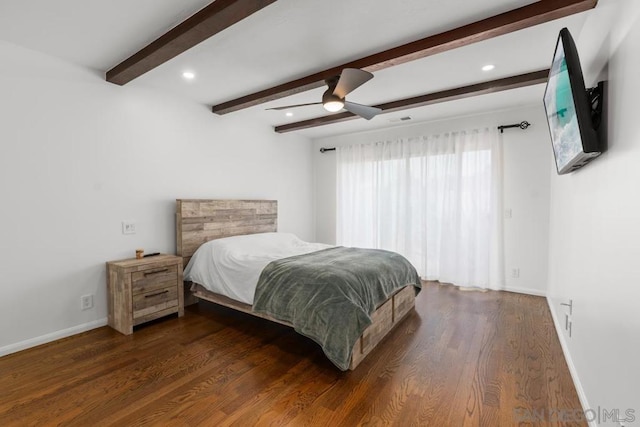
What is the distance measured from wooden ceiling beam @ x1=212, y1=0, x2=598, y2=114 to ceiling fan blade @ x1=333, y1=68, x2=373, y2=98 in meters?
0.27

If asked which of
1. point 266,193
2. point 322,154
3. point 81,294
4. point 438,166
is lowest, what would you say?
point 81,294

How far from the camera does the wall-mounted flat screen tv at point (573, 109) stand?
1444 mm

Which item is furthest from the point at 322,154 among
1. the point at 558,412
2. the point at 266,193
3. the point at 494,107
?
the point at 558,412

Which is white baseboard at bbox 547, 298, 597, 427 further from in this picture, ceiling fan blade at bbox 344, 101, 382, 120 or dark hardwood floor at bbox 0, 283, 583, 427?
ceiling fan blade at bbox 344, 101, 382, 120

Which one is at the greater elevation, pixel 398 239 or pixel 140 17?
pixel 140 17

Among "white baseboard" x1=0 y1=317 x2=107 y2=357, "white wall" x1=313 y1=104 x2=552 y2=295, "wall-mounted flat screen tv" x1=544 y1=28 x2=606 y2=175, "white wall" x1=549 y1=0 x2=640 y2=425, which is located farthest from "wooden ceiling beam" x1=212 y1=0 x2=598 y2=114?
"white baseboard" x1=0 y1=317 x2=107 y2=357

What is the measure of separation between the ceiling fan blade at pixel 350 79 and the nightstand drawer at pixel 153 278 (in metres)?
2.49

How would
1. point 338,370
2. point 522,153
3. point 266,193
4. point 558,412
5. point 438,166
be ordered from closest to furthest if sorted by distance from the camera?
point 558,412 < point 338,370 < point 522,153 < point 438,166 < point 266,193

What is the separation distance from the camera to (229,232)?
159 inches

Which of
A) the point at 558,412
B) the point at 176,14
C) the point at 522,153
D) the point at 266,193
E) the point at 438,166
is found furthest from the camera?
the point at 266,193

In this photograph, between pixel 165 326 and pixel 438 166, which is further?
pixel 438 166

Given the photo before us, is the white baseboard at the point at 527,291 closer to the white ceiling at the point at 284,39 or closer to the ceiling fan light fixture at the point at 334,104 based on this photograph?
the white ceiling at the point at 284,39

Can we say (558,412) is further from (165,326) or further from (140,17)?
(140,17)

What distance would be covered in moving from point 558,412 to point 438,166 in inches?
133
